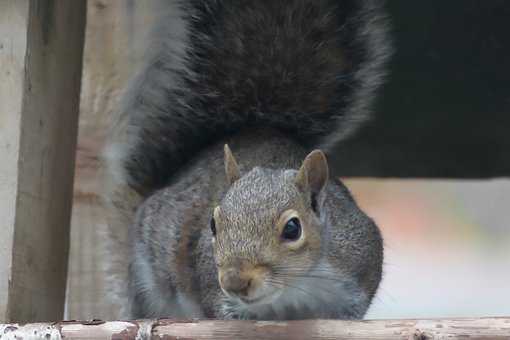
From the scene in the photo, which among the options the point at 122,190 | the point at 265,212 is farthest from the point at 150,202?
the point at 265,212

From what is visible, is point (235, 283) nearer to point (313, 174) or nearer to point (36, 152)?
point (313, 174)

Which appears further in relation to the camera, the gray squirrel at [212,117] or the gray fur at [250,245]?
the gray squirrel at [212,117]

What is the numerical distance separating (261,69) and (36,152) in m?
0.47

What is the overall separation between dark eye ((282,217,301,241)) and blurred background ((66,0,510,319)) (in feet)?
1.28

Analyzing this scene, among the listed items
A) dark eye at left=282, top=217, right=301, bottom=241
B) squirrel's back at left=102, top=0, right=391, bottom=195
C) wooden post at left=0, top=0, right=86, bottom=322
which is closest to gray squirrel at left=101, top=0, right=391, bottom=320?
squirrel's back at left=102, top=0, right=391, bottom=195

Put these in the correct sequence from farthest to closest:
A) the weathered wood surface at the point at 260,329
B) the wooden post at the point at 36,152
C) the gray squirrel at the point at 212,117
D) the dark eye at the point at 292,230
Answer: the gray squirrel at the point at 212,117 < the wooden post at the point at 36,152 < the dark eye at the point at 292,230 < the weathered wood surface at the point at 260,329

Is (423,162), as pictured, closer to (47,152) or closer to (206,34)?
(206,34)

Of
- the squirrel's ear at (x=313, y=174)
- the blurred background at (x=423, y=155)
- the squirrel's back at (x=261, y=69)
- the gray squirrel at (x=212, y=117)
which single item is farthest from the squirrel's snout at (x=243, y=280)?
the squirrel's back at (x=261, y=69)

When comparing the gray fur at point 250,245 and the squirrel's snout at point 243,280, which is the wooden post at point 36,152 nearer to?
the gray fur at point 250,245

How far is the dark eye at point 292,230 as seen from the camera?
1603mm

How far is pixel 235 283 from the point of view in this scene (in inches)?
59.3

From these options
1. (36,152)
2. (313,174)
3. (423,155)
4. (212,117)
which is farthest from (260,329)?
(423,155)

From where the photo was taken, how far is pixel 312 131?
2.17 m

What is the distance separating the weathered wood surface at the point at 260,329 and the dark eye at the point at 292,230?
122mm
